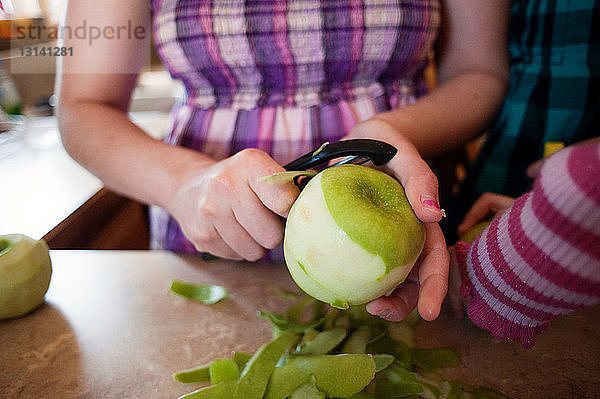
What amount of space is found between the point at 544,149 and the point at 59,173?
1017 millimetres

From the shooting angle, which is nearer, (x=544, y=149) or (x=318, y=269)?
(x=318, y=269)

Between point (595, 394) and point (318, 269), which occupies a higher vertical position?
point (318, 269)

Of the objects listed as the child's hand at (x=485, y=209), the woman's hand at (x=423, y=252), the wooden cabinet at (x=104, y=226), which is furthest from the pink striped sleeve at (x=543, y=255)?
the wooden cabinet at (x=104, y=226)

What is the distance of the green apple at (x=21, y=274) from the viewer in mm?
547

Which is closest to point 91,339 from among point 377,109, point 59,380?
point 59,380

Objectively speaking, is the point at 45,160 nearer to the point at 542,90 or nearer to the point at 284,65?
the point at 284,65

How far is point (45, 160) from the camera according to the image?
1173mm

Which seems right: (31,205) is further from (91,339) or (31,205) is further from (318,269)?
(318,269)

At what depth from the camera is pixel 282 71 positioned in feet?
2.28

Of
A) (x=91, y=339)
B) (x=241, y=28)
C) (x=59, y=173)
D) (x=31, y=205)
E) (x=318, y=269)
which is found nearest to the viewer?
(x=318, y=269)

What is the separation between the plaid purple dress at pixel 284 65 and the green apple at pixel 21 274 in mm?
232

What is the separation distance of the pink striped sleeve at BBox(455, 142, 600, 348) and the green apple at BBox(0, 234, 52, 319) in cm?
51

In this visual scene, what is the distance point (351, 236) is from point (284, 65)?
1.24ft

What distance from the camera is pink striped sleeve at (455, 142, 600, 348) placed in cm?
30
